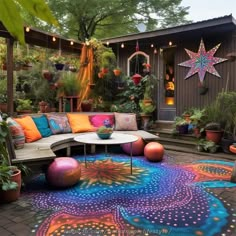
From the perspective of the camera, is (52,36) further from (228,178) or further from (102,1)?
(102,1)

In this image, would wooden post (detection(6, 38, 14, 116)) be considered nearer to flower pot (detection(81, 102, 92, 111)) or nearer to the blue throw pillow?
the blue throw pillow

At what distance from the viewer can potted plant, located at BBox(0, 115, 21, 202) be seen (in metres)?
2.78

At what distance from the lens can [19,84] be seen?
792cm

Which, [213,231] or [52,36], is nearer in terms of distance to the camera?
[213,231]

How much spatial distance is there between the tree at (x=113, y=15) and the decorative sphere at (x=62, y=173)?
8.44 m

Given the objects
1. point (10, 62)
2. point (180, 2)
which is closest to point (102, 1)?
point (180, 2)

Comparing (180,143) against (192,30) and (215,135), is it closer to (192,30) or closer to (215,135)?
(215,135)

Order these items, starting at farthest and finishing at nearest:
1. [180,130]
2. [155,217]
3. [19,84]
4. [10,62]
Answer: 1. [19,84]
2. [180,130]
3. [10,62]
4. [155,217]

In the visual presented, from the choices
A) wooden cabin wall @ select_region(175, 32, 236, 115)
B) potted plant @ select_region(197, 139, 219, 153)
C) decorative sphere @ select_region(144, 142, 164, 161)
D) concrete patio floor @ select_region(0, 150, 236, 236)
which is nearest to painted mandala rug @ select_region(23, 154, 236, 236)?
concrete patio floor @ select_region(0, 150, 236, 236)

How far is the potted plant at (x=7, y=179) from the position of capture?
2777 millimetres

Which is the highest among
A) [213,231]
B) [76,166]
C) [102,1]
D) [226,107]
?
[102,1]

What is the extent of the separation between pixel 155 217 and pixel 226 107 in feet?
12.3

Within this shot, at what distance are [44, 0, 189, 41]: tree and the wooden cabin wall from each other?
5.20 metres

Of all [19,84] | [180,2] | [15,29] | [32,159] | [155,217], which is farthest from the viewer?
[180,2]
